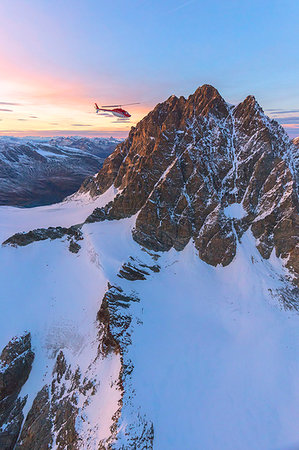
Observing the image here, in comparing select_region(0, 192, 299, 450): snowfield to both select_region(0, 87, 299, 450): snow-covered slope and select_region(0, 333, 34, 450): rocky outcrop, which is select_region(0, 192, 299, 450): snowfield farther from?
select_region(0, 333, 34, 450): rocky outcrop

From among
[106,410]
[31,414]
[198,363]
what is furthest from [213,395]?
[31,414]

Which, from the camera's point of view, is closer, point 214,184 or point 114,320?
point 114,320

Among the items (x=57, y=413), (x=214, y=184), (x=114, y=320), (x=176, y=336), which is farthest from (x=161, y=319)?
(x=214, y=184)

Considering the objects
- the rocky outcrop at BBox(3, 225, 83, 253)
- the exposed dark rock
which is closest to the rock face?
the rocky outcrop at BBox(3, 225, 83, 253)

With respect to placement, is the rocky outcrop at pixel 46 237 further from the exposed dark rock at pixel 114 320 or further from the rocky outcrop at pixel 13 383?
the rocky outcrop at pixel 13 383

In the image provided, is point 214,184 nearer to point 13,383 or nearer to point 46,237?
point 46,237
